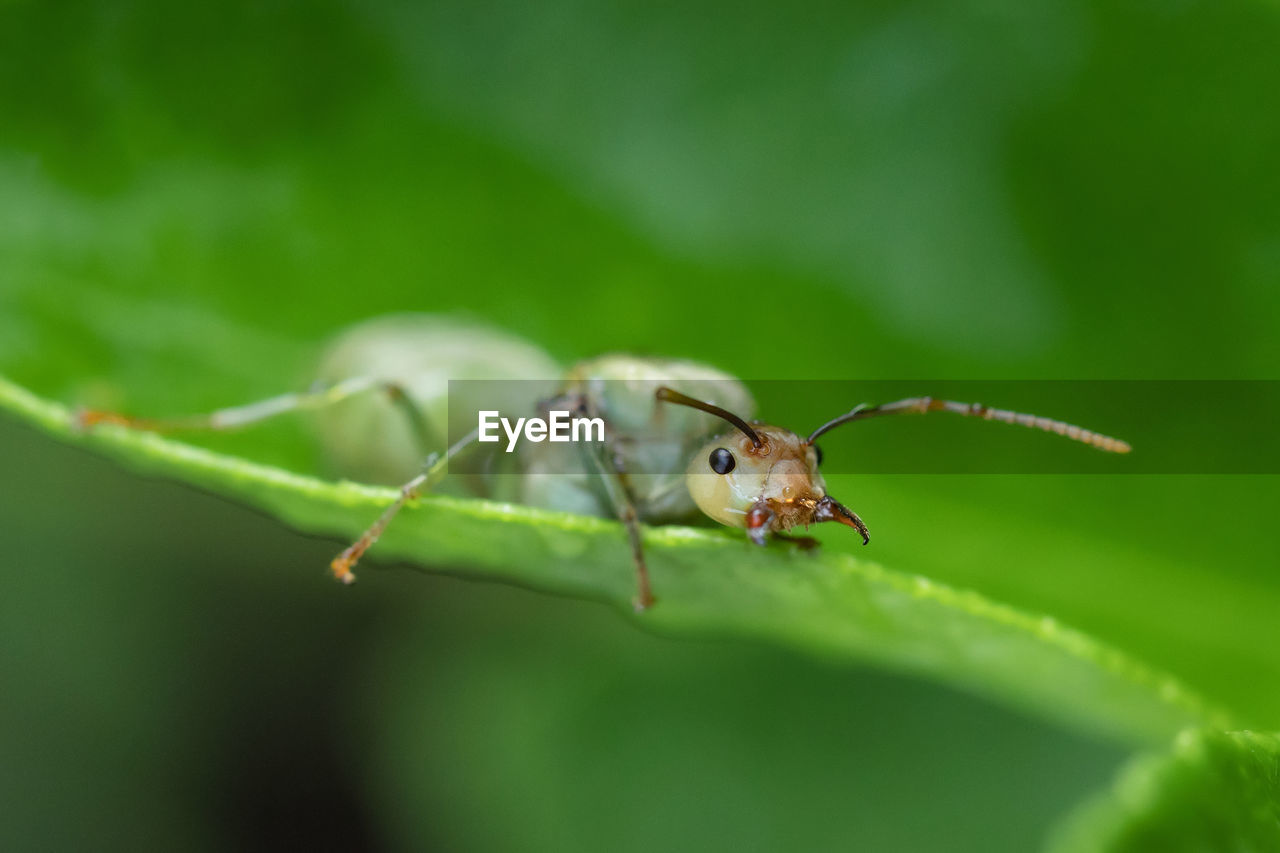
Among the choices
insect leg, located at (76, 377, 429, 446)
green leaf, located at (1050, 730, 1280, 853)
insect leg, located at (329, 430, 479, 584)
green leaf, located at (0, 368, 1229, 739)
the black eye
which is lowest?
green leaf, located at (1050, 730, 1280, 853)

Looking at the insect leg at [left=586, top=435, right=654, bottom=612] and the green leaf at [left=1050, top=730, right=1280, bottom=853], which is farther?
the insect leg at [left=586, top=435, right=654, bottom=612]

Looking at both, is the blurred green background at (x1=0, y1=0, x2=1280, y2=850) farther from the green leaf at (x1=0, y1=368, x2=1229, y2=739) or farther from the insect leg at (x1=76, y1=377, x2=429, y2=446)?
the green leaf at (x1=0, y1=368, x2=1229, y2=739)

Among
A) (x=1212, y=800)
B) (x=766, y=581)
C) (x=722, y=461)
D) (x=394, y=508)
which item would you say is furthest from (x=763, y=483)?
(x=1212, y=800)

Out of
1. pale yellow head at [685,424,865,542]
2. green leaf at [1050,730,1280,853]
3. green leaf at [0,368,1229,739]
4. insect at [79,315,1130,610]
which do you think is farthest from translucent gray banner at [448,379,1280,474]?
green leaf at [1050,730,1280,853]

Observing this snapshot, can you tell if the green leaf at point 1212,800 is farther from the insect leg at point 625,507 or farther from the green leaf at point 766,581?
the insect leg at point 625,507

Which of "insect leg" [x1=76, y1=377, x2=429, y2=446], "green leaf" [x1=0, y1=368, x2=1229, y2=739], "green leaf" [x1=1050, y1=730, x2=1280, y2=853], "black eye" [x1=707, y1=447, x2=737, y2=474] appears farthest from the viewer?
"insect leg" [x1=76, y1=377, x2=429, y2=446]

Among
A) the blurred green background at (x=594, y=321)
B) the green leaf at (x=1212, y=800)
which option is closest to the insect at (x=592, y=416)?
the blurred green background at (x=594, y=321)

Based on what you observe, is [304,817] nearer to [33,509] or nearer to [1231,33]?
[33,509]

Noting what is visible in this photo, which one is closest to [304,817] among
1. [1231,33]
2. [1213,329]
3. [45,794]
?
[45,794]
